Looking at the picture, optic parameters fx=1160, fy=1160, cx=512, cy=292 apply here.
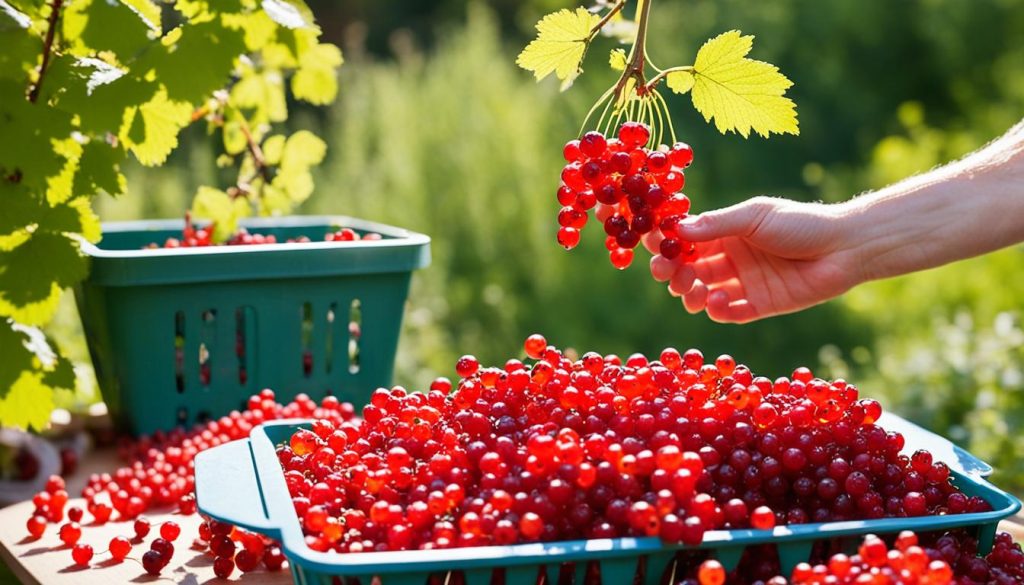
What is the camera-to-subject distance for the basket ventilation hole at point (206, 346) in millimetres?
1611

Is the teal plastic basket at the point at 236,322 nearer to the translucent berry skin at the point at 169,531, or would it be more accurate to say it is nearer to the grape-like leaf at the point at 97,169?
the grape-like leaf at the point at 97,169

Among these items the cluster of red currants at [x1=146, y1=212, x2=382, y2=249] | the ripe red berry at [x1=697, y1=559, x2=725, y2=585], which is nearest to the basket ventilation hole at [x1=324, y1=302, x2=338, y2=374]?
the cluster of red currants at [x1=146, y1=212, x2=382, y2=249]

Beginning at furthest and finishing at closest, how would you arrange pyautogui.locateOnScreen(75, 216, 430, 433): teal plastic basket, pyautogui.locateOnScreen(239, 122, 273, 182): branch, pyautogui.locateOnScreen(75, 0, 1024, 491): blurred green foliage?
pyautogui.locateOnScreen(75, 0, 1024, 491): blurred green foliage
pyautogui.locateOnScreen(239, 122, 273, 182): branch
pyautogui.locateOnScreen(75, 216, 430, 433): teal plastic basket

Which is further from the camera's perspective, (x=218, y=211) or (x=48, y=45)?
(x=218, y=211)

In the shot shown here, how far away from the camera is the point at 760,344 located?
4.66 meters

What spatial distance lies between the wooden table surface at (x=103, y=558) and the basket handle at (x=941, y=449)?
0.19 m

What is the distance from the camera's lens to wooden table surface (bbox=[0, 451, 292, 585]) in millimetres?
1127

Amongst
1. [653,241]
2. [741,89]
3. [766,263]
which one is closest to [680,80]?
[741,89]

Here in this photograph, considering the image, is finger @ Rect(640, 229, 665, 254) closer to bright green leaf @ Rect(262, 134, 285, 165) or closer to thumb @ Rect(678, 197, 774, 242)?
thumb @ Rect(678, 197, 774, 242)

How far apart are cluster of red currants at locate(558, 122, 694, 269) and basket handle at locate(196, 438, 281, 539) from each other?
1.21 feet

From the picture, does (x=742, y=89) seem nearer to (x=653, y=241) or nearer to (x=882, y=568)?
(x=653, y=241)

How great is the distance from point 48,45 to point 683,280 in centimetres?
74

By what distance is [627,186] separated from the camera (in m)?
1.12

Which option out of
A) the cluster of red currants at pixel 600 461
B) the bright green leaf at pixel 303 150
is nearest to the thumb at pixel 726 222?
the cluster of red currants at pixel 600 461
